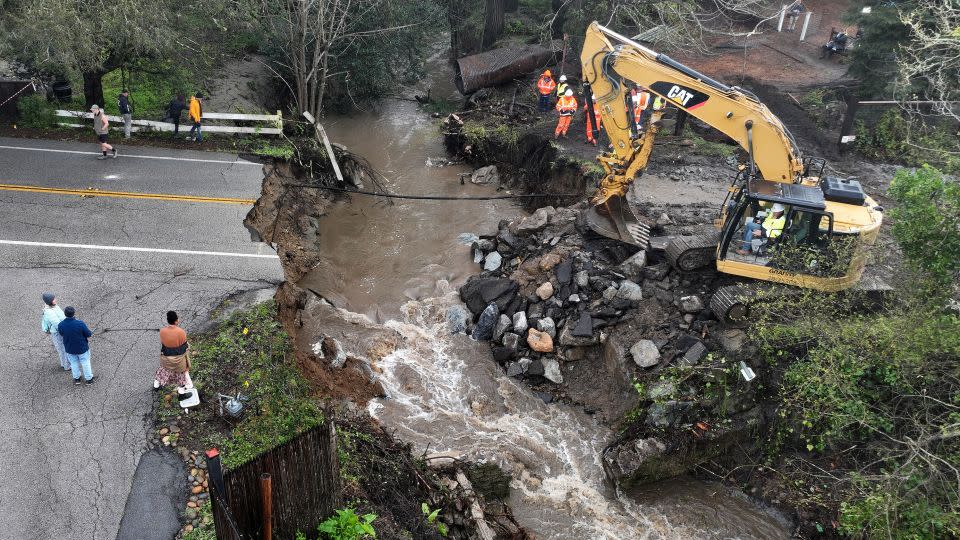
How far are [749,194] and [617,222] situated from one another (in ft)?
10.6

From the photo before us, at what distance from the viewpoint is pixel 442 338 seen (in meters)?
13.1

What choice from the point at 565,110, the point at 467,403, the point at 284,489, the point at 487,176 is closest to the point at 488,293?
the point at 467,403

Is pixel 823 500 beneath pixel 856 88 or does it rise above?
beneath

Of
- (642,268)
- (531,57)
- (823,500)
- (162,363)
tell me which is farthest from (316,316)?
(531,57)

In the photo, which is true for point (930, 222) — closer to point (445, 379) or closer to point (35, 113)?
point (445, 379)

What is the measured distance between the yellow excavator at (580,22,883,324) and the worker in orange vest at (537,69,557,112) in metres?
7.38

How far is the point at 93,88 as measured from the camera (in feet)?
55.9

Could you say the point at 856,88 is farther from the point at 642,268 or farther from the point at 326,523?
the point at 326,523

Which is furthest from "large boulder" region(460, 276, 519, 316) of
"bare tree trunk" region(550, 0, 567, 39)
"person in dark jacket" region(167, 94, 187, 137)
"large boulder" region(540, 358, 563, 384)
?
"bare tree trunk" region(550, 0, 567, 39)

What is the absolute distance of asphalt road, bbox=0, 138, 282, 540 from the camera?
7637 mm

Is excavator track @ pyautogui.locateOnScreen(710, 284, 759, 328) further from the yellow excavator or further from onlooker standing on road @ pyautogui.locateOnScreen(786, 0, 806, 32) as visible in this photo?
onlooker standing on road @ pyautogui.locateOnScreen(786, 0, 806, 32)

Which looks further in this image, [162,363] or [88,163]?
[88,163]

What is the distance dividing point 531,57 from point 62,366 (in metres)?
16.9

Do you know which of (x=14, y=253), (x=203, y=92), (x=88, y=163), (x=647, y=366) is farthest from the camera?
(x=203, y=92)
